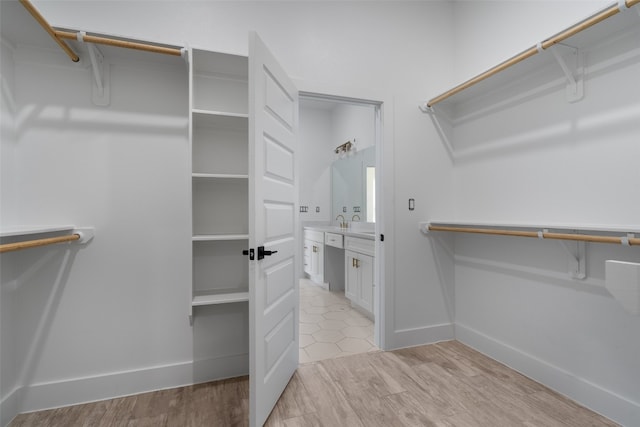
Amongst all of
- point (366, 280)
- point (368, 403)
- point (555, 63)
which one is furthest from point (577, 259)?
point (366, 280)

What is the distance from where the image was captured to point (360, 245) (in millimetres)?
3215

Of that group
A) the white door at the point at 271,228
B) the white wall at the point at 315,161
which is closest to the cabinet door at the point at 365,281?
the white door at the point at 271,228

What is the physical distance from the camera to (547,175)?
6.32ft

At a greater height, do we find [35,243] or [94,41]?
[94,41]

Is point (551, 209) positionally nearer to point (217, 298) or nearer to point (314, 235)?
point (217, 298)

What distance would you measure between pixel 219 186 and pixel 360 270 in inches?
71.7

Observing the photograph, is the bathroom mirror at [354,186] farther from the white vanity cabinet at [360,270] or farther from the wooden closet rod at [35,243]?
the wooden closet rod at [35,243]

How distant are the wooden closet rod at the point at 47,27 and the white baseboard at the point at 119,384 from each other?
74.4 inches

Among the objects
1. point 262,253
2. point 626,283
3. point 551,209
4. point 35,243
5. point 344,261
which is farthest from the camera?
point 344,261

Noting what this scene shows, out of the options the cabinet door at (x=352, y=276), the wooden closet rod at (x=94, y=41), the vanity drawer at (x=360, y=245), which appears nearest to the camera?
the wooden closet rod at (x=94, y=41)

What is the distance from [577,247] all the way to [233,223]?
2142 mm

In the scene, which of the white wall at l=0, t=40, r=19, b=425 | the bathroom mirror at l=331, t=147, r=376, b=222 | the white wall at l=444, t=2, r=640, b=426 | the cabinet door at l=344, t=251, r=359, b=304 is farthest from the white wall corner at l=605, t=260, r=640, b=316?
the bathroom mirror at l=331, t=147, r=376, b=222

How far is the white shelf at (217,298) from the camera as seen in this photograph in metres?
1.79

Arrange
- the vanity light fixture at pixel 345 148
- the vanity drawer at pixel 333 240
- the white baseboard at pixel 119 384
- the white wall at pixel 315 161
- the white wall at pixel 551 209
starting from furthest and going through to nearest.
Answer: the white wall at pixel 315 161 < the vanity light fixture at pixel 345 148 < the vanity drawer at pixel 333 240 < the white baseboard at pixel 119 384 < the white wall at pixel 551 209
